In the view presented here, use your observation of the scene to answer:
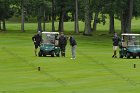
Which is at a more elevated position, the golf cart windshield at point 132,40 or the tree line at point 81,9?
the tree line at point 81,9

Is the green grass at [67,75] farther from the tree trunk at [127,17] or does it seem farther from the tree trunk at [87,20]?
the tree trunk at [87,20]

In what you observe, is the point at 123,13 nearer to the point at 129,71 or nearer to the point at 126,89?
the point at 129,71

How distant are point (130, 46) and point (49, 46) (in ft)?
20.5

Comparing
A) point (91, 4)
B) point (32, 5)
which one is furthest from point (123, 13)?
point (32, 5)

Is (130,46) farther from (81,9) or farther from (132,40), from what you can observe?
(81,9)

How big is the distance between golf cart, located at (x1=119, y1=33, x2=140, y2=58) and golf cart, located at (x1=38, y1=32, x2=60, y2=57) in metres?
4.96

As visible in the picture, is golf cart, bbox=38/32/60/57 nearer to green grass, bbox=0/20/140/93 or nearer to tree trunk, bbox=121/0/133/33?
green grass, bbox=0/20/140/93

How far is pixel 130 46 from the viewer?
43719 millimetres

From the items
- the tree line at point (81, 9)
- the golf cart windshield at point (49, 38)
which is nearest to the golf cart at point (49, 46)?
the golf cart windshield at point (49, 38)

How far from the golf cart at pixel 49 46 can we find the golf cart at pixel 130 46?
4962mm

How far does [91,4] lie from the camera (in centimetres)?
8119

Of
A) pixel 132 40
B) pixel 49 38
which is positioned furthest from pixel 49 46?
pixel 132 40

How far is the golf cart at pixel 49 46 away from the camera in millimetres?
42750

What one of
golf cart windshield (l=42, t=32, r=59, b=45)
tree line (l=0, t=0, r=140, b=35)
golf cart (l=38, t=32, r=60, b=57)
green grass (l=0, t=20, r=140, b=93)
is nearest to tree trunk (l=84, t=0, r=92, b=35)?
tree line (l=0, t=0, r=140, b=35)
